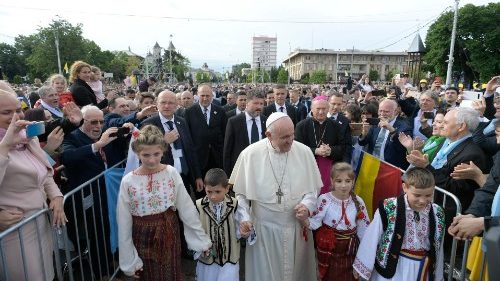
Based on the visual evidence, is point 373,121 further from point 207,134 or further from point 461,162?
point 207,134

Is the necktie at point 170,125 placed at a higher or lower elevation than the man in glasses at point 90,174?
higher

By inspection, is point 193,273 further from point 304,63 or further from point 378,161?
point 304,63

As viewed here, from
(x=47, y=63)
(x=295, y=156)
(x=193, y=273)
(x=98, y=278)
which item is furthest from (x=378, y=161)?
(x=47, y=63)

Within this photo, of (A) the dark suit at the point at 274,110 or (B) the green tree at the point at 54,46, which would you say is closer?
(A) the dark suit at the point at 274,110

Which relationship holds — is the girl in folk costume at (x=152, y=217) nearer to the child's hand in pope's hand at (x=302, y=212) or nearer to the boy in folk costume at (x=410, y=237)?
the child's hand in pope's hand at (x=302, y=212)

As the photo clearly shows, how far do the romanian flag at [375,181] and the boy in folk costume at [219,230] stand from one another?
186 centimetres

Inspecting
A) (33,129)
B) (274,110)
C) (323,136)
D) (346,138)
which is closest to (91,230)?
(33,129)

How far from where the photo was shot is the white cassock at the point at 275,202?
3.56 m

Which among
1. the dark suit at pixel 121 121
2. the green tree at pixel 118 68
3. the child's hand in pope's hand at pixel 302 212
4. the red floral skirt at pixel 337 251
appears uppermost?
the green tree at pixel 118 68

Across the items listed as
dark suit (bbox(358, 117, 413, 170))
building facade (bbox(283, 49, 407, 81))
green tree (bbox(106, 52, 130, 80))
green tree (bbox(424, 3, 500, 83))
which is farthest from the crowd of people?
building facade (bbox(283, 49, 407, 81))

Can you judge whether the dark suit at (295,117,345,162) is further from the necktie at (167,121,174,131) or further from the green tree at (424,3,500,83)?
the green tree at (424,3,500,83)

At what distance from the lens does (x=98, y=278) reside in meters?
4.02

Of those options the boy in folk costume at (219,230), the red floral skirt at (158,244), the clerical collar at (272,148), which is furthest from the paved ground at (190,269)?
the clerical collar at (272,148)

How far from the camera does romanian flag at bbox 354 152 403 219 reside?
4.09 meters
